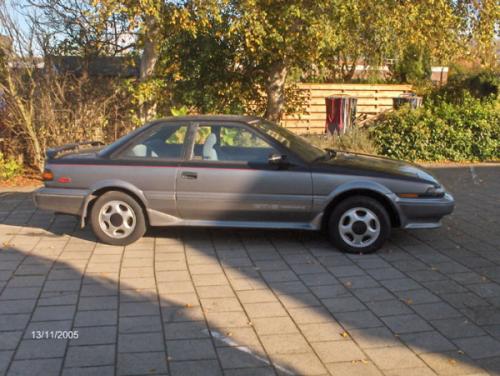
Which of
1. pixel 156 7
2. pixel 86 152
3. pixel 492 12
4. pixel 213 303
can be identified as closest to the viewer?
pixel 213 303

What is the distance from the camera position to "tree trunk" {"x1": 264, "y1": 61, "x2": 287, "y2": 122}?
12.3 metres

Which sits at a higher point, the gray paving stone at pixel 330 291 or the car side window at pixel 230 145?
the car side window at pixel 230 145

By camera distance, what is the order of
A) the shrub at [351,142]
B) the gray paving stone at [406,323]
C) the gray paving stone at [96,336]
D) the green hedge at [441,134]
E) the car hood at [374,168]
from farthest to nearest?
the green hedge at [441,134] → the shrub at [351,142] → the car hood at [374,168] → the gray paving stone at [406,323] → the gray paving stone at [96,336]

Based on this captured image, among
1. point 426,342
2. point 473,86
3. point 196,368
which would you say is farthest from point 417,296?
point 473,86

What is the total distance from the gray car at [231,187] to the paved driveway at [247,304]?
322mm

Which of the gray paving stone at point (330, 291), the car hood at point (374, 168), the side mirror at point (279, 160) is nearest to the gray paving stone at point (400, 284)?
the gray paving stone at point (330, 291)

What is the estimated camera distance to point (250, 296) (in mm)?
5164

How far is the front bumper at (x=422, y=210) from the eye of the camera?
6.34 meters

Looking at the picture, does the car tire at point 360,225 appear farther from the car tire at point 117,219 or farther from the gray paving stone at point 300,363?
the gray paving stone at point 300,363

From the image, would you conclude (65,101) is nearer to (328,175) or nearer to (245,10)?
(245,10)

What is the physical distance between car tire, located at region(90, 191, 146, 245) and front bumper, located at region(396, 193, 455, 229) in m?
2.85

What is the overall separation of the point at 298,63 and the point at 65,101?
453 cm

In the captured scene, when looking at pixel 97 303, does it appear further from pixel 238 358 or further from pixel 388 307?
pixel 388 307

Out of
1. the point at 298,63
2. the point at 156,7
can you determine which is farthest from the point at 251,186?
the point at 298,63
